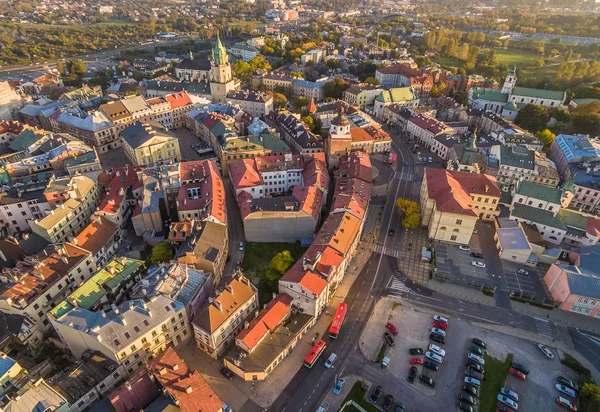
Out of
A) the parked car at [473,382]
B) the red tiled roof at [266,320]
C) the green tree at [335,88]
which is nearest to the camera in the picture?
the parked car at [473,382]

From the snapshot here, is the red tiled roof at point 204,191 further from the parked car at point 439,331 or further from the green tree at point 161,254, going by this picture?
the parked car at point 439,331

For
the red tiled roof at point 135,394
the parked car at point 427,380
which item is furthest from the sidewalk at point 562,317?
the red tiled roof at point 135,394

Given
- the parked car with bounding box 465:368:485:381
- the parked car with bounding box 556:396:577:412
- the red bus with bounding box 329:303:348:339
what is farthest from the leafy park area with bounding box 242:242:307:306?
the parked car with bounding box 556:396:577:412

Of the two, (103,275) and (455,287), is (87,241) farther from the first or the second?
(455,287)

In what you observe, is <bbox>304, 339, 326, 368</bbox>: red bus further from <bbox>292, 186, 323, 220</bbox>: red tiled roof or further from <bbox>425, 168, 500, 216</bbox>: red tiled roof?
<bbox>425, 168, 500, 216</bbox>: red tiled roof

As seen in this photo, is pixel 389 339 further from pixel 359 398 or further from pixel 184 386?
pixel 184 386

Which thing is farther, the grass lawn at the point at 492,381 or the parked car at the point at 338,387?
the parked car at the point at 338,387
